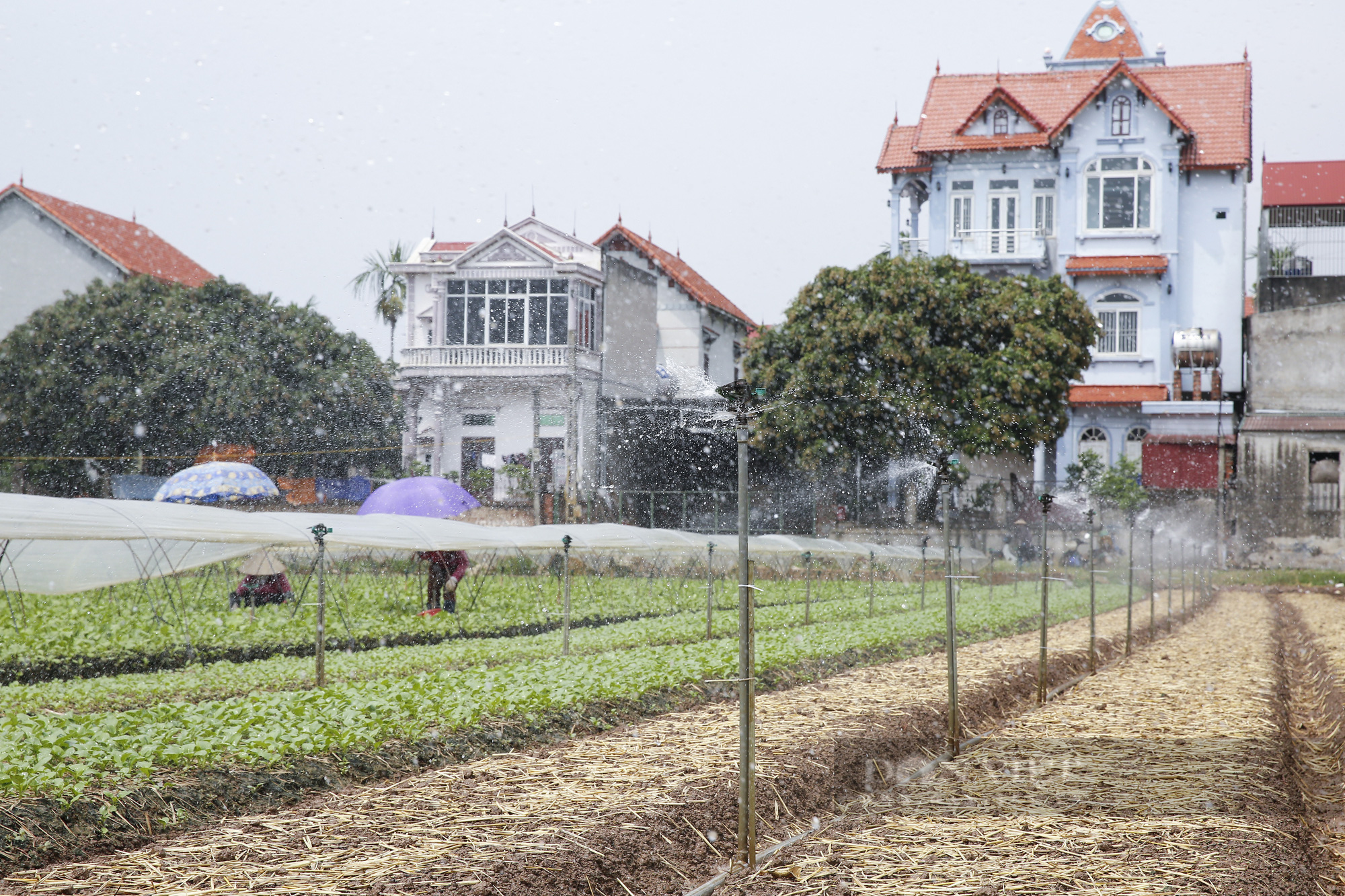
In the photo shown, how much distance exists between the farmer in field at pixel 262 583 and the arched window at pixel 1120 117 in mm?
35093

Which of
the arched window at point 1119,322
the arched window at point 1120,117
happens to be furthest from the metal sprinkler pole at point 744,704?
the arched window at point 1120,117

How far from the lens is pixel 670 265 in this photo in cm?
4475

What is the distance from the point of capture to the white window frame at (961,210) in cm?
4491

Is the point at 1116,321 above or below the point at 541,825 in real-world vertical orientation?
above

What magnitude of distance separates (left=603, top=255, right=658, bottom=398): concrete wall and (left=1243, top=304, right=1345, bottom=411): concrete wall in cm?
2066

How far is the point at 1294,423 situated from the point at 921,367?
51.5 feet

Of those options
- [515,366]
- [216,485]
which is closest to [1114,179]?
[515,366]

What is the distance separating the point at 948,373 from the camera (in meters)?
33.5

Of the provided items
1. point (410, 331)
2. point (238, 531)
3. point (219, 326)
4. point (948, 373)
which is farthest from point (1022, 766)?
point (219, 326)

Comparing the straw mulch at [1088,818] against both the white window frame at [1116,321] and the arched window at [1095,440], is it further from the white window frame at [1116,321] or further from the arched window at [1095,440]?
the white window frame at [1116,321]

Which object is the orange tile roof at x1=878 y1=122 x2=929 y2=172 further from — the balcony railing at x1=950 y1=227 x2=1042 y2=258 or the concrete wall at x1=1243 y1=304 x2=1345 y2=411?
the concrete wall at x1=1243 y1=304 x2=1345 y2=411

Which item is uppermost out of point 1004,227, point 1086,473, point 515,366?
point 1004,227

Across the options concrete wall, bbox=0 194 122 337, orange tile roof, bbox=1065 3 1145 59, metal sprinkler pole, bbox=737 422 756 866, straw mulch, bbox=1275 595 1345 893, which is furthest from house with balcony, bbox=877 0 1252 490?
metal sprinkler pole, bbox=737 422 756 866

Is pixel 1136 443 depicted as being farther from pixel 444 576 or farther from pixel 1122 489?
pixel 444 576
